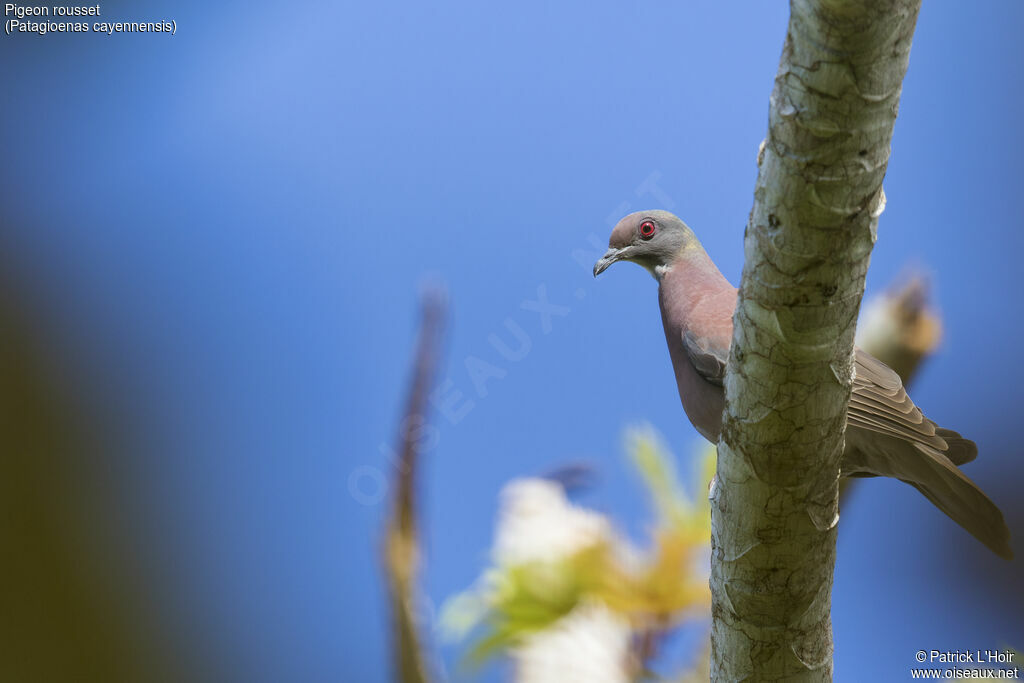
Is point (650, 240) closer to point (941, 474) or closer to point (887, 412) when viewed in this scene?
point (887, 412)

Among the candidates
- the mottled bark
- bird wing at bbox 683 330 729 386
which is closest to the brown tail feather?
bird wing at bbox 683 330 729 386

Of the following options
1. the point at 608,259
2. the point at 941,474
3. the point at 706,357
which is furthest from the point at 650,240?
the point at 941,474

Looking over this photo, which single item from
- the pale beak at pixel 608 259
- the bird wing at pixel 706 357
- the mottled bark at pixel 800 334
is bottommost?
the mottled bark at pixel 800 334

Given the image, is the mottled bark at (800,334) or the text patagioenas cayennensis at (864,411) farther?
the text patagioenas cayennensis at (864,411)

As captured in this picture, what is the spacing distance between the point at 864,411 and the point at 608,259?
3.76 feet

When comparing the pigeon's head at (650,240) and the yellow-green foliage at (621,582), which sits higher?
the pigeon's head at (650,240)

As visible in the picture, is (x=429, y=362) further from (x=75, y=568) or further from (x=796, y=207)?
(x=75, y=568)

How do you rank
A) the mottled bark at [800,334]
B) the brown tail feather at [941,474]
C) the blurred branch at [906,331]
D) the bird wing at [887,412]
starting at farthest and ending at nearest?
the blurred branch at [906,331] → the brown tail feather at [941,474] → the bird wing at [887,412] → the mottled bark at [800,334]

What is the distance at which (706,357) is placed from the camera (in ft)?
9.65

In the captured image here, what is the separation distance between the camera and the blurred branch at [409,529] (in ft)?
13.1

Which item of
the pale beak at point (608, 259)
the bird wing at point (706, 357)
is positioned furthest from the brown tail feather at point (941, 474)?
the pale beak at point (608, 259)

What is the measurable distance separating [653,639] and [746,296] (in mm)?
3078

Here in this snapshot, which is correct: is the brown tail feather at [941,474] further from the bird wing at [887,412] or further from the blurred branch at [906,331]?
the blurred branch at [906,331]

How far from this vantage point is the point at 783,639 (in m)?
2.46
